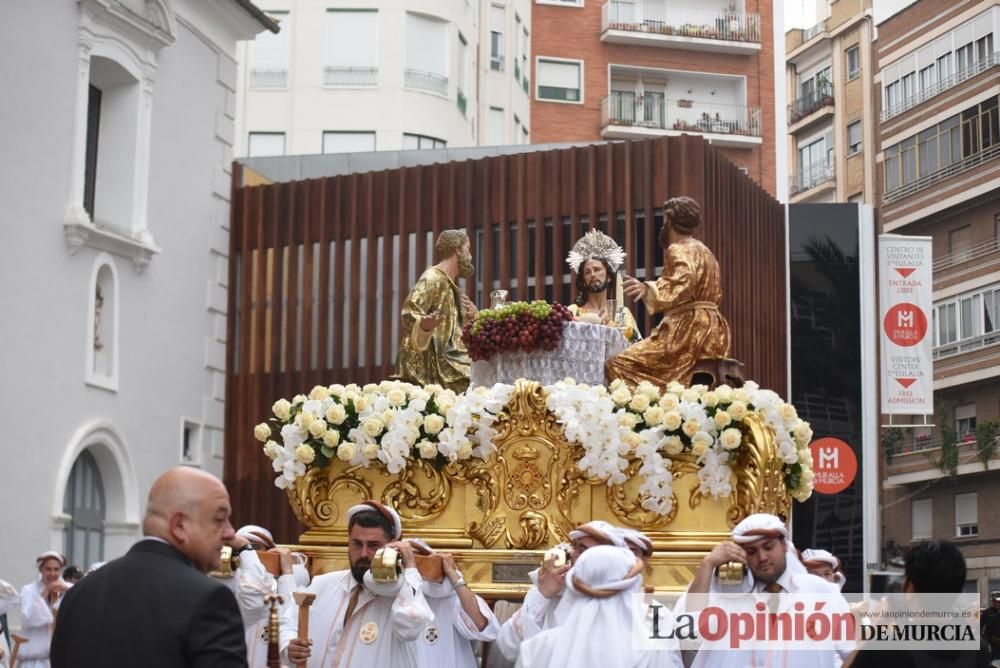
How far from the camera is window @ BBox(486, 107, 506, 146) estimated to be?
40.0 m

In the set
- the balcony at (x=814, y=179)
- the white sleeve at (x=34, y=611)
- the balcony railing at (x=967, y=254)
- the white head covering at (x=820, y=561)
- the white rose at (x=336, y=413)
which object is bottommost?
the white sleeve at (x=34, y=611)

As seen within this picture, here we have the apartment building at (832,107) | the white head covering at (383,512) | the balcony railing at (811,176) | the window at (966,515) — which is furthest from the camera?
the balcony railing at (811,176)

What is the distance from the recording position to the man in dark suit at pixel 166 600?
4.47 meters

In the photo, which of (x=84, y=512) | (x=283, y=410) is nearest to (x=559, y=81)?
(x=84, y=512)

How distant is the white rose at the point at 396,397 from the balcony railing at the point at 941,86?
1356 inches

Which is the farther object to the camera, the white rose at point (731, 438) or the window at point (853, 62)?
the window at point (853, 62)

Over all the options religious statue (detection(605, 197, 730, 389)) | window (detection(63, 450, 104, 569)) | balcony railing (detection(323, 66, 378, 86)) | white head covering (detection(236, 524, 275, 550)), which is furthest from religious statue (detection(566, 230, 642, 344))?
balcony railing (detection(323, 66, 378, 86))

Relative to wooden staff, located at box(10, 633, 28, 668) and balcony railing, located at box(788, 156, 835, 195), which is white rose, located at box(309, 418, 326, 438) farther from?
balcony railing, located at box(788, 156, 835, 195)

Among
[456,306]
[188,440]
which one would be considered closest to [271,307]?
[188,440]

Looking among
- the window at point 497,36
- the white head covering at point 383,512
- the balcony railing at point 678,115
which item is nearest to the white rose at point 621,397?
the white head covering at point 383,512

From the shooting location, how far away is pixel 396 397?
9.67 meters

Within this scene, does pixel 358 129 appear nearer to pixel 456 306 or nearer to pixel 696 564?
pixel 456 306

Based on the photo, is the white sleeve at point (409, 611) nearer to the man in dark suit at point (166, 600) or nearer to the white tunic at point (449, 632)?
the white tunic at point (449, 632)

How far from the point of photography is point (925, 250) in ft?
79.0
